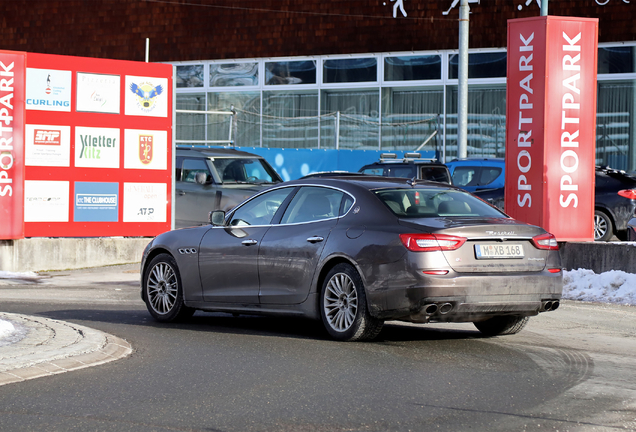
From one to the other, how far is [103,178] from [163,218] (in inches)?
52.9

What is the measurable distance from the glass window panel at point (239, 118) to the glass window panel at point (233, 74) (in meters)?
0.34

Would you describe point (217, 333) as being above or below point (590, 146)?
below

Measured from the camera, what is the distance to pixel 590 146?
48.2 feet

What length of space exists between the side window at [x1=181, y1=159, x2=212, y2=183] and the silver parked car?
959cm

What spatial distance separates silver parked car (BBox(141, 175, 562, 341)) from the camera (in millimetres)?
8133

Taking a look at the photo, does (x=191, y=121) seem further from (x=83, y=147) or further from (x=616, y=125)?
(x=83, y=147)

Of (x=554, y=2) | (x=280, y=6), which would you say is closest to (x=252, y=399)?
(x=554, y=2)

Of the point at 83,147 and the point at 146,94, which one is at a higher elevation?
the point at 146,94

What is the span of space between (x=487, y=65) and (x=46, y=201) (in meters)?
15.5

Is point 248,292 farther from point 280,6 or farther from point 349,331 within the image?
point 280,6

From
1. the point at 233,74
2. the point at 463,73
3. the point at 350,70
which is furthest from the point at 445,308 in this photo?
the point at 233,74

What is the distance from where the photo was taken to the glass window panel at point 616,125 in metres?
27.1

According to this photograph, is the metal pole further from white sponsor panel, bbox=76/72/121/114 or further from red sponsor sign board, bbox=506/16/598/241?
white sponsor panel, bbox=76/72/121/114

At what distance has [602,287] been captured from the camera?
12.9 m
